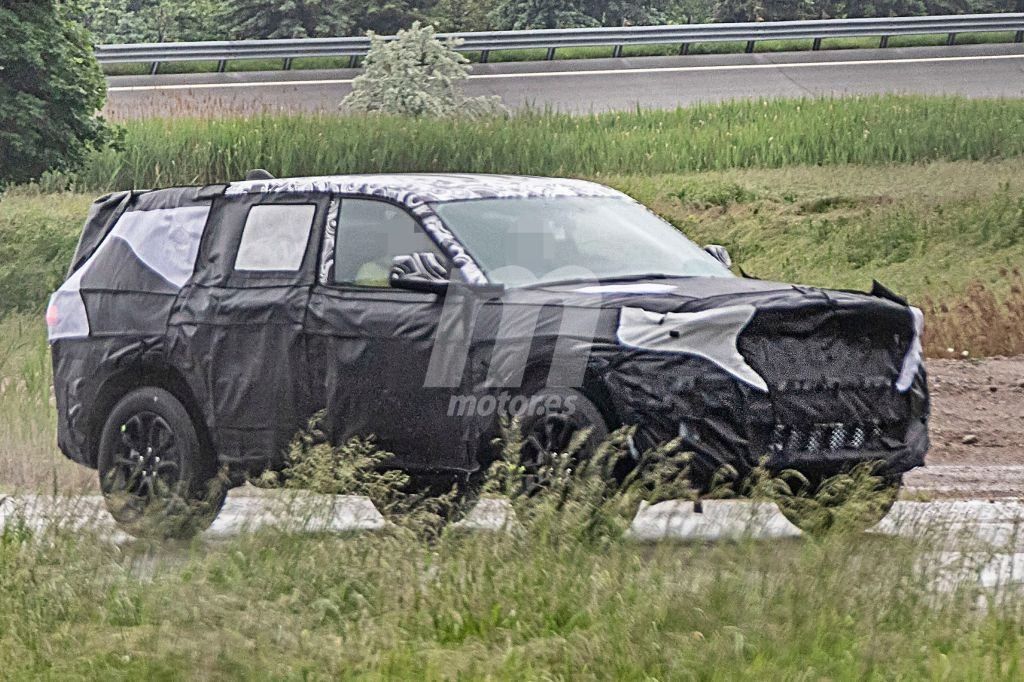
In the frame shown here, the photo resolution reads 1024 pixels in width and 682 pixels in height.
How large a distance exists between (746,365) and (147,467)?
3435 mm

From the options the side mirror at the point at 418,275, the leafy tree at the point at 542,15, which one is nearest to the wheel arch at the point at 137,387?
the side mirror at the point at 418,275

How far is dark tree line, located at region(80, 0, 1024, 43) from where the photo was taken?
127ft

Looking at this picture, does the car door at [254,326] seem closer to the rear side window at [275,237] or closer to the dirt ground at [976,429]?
the rear side window at [275,237]

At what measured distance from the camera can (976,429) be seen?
13.2 meters

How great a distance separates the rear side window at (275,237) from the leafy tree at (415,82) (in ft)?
53.0

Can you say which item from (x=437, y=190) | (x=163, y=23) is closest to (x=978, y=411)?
(x=437, y=190)

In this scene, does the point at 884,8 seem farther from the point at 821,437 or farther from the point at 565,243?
the point at 821,437

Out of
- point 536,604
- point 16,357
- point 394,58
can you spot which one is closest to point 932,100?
point 394,58

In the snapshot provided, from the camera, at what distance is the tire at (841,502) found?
24.7 feet

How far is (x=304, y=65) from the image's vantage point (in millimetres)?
33562

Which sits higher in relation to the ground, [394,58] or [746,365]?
[746,365]

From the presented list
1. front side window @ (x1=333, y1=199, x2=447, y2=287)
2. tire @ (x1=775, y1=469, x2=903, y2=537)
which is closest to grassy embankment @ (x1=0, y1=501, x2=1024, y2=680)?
tire @ (x1=775, y1=469, x2=903, y2=537)

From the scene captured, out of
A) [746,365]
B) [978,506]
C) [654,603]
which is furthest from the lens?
[978,506]

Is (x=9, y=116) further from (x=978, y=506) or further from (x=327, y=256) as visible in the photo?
(x=978, y=506)
